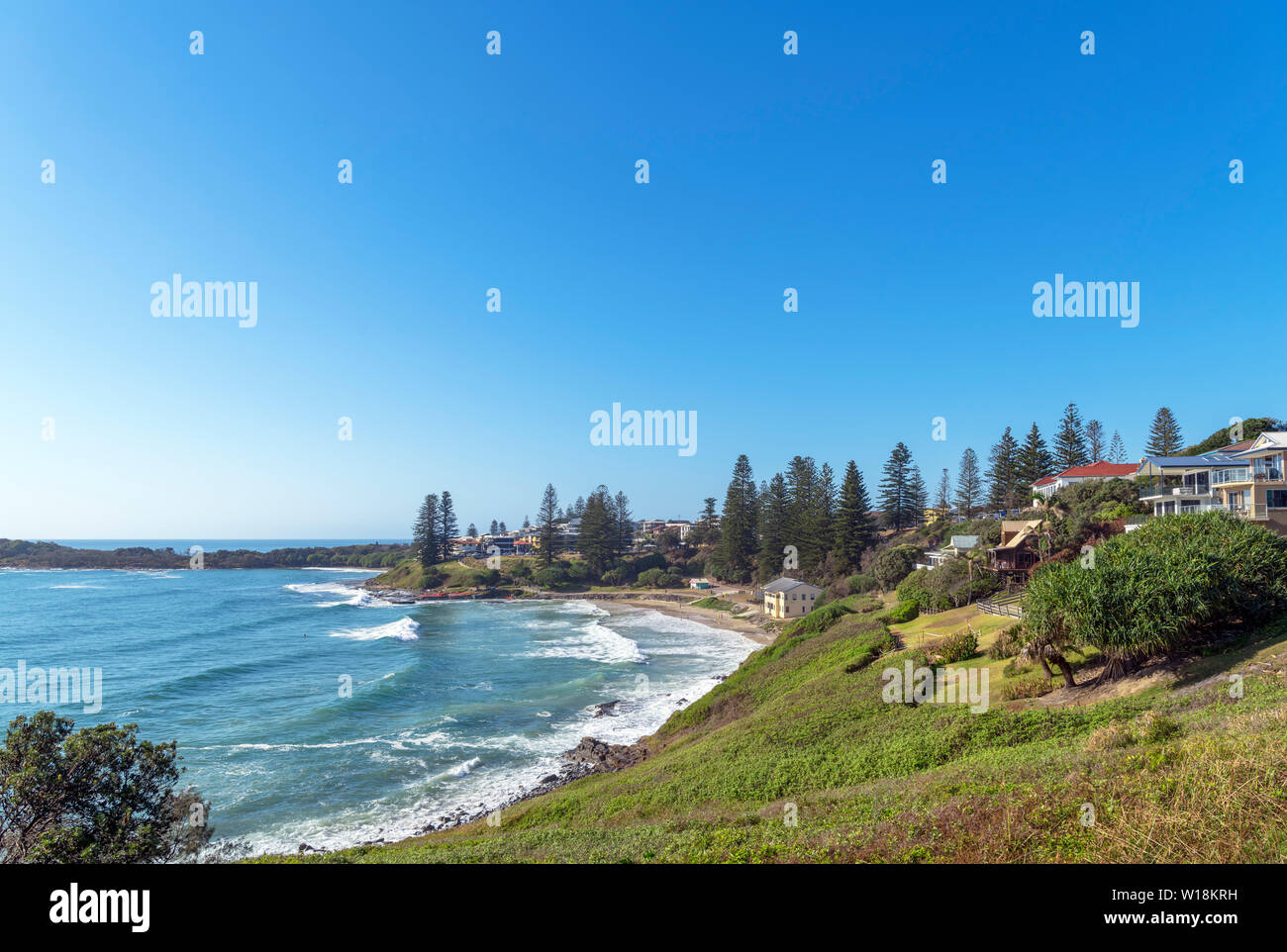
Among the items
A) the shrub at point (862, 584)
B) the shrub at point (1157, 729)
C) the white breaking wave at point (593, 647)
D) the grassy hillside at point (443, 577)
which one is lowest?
the grassy hillside at point (443, 577)

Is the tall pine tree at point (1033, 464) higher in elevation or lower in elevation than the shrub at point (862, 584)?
higher

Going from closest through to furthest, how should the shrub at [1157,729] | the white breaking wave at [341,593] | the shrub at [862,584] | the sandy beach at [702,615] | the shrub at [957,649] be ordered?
the shrub at [1157,729] → the shrub at [957,649] → the shrub at [862,584] → the sandy beach at [702,615] → the white breaking wave at [341,593]

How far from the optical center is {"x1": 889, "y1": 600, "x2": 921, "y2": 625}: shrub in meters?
28.7

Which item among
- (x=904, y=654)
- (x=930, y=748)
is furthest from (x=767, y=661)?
(x=930, y=748)

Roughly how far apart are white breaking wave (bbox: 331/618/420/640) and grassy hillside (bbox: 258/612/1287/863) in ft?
112

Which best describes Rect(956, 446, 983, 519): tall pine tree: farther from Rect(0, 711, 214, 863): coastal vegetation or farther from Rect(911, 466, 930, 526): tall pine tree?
Rect(0, 711, 214, 863): coastal vegetation

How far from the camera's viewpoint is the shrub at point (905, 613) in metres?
28.7

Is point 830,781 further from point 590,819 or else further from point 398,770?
point 398,770

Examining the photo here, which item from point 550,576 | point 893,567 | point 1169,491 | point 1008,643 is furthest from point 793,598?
point 550,576

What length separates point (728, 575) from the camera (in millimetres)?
79625

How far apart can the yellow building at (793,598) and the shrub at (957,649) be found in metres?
31.4

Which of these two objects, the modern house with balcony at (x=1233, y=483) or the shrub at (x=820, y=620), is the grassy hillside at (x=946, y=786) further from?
the modern house with balcony at (x=1233, y=483)

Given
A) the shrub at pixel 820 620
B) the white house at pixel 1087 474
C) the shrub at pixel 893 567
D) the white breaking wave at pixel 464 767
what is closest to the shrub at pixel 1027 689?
the shrub at pixel 820 620
